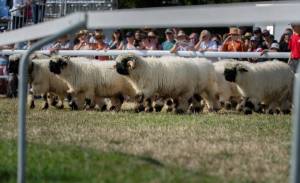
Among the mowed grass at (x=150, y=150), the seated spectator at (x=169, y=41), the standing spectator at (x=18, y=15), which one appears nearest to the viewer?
the mowed grass at (x=150, y=150)

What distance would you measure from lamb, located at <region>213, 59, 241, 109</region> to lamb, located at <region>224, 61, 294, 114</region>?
638 mm

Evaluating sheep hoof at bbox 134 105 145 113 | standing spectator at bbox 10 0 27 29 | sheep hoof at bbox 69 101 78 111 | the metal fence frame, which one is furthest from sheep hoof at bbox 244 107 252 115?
standing spectator at bbox 10 0 27 29

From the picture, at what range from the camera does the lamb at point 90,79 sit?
55.8 feet

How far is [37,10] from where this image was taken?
25.5 meters

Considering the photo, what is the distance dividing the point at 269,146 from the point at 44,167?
3017 mm

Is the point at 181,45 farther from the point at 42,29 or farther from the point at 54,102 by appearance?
the point at 42,29

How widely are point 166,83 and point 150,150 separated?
7639 mm

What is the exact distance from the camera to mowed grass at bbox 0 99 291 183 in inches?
280

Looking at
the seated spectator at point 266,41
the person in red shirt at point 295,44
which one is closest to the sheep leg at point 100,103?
the seated spectator at point 266,41

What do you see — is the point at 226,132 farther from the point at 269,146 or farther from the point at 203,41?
the point at 203,41

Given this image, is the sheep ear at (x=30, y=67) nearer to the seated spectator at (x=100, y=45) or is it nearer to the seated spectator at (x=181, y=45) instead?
the seated spectator at (x=100, y=45)

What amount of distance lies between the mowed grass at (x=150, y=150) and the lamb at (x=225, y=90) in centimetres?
347

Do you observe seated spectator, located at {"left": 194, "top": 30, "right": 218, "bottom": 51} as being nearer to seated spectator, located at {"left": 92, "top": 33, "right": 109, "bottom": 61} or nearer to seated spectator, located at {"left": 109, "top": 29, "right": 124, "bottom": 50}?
seated spectator, located at {"left": 109, "top": 29, "right": 124, "bottom": 50}

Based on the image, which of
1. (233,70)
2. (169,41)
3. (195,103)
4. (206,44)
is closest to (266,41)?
(206,44)
